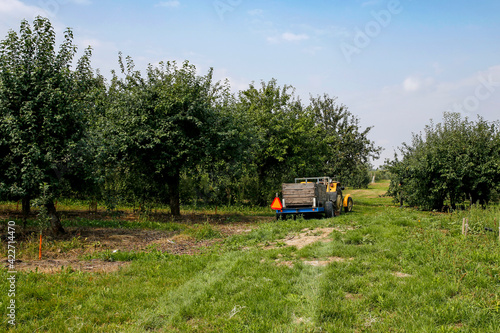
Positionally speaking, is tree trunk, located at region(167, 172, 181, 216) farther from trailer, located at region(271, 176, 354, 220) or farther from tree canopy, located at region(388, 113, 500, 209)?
tree canopy, located at region(388, 113, 500, 209)

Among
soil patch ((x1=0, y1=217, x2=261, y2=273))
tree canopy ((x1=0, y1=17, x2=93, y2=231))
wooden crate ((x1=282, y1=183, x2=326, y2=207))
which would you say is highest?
tree canopy ((x1=0, y1=17, x2=93, y2=231))

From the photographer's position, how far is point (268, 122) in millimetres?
23656

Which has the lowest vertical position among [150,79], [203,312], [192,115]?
[203,312]

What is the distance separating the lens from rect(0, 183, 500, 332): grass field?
447 centimetres

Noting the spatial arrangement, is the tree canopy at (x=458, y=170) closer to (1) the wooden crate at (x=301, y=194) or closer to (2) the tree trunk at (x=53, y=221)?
(1) the wooden crate at (x=301, y=194)

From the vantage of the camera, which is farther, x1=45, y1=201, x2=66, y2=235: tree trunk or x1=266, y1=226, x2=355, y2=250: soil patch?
x1=45, y1=201, x2=66, y2=235: tree trunk

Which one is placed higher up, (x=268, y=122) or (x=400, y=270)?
(x=268, y=122)

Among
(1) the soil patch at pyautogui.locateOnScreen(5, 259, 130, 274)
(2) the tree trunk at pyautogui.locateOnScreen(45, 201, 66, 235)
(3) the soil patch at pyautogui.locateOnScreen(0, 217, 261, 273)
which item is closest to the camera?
(1) the soil patch at pyautogui.locateOnScreen(5, 259, 130, 274)

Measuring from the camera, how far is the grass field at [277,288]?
4473 mm

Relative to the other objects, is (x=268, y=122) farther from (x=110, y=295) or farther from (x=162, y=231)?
(x=110, y=295)

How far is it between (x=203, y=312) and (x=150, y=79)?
13.3 meters

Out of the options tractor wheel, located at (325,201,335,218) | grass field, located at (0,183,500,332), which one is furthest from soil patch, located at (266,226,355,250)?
tractor wheel, located at (325,201,335,218)

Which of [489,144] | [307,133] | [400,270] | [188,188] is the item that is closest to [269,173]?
[307,133]

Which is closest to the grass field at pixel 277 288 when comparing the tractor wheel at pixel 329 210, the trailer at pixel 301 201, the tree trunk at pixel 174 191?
the trailer at pixel 301 201
